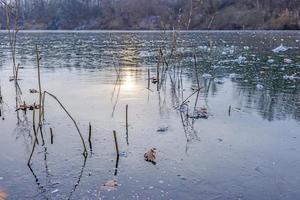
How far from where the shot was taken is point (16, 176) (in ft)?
19.6

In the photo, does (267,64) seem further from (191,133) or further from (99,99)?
(191,133)

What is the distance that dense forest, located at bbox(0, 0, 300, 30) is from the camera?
2874 inches

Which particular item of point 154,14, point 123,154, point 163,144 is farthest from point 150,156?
point 154,14

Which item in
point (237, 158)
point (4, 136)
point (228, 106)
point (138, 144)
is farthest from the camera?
point (228, 106)

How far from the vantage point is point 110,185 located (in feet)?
18.6

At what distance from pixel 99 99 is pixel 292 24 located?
61844 millimetres

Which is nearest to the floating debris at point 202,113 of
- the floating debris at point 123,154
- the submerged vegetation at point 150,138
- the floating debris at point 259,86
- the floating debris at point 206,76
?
the submerged vegetation at point 150,138

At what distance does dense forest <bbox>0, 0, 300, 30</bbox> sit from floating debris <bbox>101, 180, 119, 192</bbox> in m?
59.3

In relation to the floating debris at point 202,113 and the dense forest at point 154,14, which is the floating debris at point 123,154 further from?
→ the dense forest at point 154,14

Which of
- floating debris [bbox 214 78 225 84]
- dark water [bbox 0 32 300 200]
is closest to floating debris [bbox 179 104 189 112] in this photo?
dark water [bbox 0 32 300 200]

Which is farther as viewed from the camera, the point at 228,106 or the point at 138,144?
the point at 228,106

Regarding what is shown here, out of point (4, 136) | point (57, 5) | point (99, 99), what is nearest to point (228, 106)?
point (99, 99)

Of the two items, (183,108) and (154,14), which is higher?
(154,14)

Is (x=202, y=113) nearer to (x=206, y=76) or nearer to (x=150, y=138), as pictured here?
(x=150, y=138)
